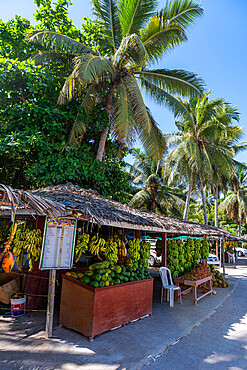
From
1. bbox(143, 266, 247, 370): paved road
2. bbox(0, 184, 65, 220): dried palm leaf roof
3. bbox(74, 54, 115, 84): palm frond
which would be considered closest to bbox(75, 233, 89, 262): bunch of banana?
bbox(0, 184, 65, 220): dried palm leaf roof

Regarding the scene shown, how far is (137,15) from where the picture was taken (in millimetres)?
9188

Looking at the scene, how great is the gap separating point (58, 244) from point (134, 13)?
914 centimetres

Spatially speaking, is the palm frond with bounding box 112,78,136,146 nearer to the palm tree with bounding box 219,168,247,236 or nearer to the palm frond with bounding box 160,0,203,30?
the palm frond with bounding box 160,0,203,30

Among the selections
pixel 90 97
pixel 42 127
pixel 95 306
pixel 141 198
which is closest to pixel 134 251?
pixel 95 306

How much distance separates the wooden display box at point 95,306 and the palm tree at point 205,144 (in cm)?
1102

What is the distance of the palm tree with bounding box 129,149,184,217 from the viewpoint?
2006 centimetres

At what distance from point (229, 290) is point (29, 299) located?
8.19m

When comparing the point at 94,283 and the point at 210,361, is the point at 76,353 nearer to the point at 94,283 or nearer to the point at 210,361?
the point at 94,283

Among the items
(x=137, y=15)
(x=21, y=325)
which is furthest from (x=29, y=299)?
(x=137, y=15)

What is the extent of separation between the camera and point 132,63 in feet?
31.5

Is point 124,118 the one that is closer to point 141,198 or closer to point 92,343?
Result: point 92,343

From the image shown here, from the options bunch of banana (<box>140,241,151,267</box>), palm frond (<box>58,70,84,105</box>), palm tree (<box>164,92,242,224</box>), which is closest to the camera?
bunch of banana (<box>140,241,151,267</box>)

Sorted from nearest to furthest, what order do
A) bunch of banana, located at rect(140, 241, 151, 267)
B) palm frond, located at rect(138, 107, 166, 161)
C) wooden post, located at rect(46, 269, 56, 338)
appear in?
wooden post, located at rect(46, 269, 56, 338) → bunch of banana, located at rect(140, 241, 151, 267) → palm frond, located at rect(138, 107, 166, 161)

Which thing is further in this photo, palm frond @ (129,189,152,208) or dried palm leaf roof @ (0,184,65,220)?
palm frond @ (129,189,152,208)
